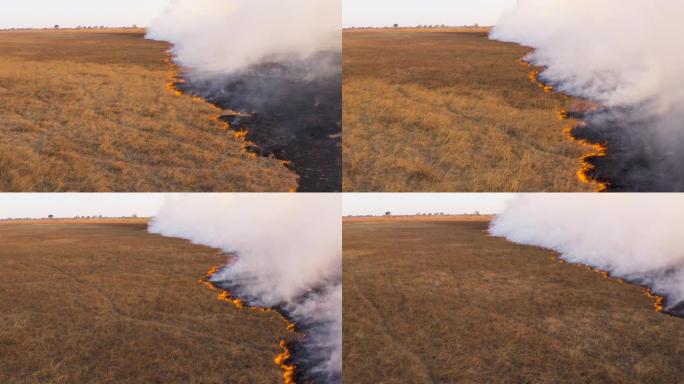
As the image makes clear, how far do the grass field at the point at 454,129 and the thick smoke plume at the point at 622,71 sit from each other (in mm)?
630

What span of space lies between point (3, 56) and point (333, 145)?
16.7 meters

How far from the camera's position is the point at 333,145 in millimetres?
12055

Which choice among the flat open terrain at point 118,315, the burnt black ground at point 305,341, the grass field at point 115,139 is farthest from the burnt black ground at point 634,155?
the flat open terrain at point 118,315

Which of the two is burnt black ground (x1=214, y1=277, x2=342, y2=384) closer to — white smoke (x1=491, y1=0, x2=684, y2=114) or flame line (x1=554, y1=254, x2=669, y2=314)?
flame line (x1=554, y1=254, x2=669, y2=314)

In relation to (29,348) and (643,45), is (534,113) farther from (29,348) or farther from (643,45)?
(29,348)

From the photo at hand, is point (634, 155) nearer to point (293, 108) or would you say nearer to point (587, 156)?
point (587, 156)

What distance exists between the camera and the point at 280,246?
456 inches

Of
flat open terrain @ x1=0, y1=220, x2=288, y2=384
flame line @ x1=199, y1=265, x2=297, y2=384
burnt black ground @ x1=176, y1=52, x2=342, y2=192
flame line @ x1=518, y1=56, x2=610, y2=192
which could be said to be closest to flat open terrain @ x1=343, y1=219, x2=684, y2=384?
flame line @ x1=199, y1=265, x2=297, y2=384

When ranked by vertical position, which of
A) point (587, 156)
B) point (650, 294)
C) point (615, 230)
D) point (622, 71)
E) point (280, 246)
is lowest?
point (650, 294)

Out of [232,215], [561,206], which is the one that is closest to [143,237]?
[232,215]

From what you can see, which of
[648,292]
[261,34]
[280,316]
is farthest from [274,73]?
[648,292]

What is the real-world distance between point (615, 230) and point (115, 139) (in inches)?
452

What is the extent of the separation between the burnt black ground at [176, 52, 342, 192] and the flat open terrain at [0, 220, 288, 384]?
2.91 metres

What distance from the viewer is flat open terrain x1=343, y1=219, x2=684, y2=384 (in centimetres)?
948
